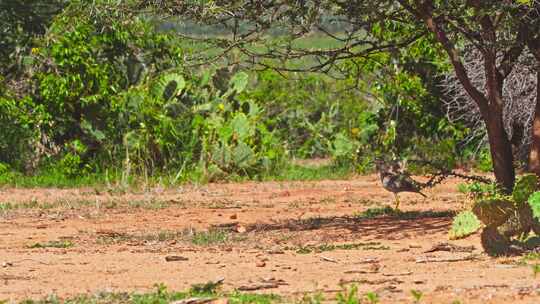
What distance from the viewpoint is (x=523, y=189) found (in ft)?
26.8

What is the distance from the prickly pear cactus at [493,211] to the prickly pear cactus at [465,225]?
75 millimetres

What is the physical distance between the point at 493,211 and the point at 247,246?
6.49ft

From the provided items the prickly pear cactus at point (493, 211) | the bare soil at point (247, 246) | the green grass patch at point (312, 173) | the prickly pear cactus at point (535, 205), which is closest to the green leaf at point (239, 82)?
the green grass patch at point (312, 173)

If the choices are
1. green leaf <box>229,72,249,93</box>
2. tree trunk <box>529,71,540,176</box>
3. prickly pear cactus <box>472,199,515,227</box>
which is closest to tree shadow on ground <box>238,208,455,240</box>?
tree trunk <box>529,71,540,176</box>

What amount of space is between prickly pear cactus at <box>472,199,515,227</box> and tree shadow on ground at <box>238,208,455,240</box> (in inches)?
56.7

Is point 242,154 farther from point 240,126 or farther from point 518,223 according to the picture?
point 518,223

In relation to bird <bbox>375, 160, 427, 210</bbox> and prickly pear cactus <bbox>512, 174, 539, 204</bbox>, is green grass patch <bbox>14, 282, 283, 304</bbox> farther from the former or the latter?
bird <bbox>375, 160, 427, 210</bbox>

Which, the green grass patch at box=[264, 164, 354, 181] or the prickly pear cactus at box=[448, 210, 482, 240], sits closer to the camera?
the prickly pear cactus at box=[448, 210, 482, 240]

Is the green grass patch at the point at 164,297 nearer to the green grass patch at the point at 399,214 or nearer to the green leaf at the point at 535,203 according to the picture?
the green leaf at the point at 535,203

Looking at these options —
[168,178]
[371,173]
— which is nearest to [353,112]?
[371,173]

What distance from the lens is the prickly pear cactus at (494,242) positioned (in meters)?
8.10

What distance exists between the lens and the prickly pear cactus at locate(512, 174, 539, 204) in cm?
815

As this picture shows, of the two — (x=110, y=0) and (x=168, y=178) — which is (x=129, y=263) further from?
(x=168, y=178)

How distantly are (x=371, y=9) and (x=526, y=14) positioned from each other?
1.30 meters
